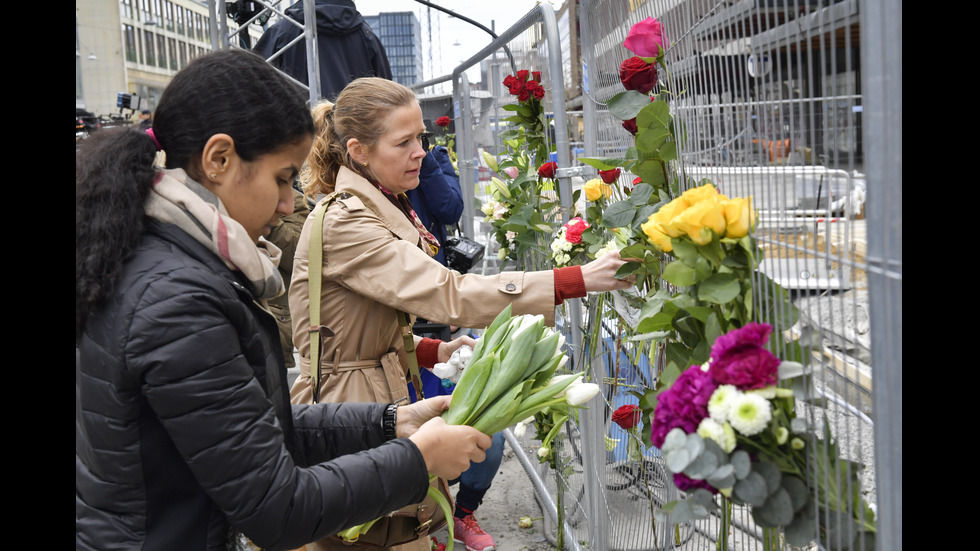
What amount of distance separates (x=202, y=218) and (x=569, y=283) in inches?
46.0

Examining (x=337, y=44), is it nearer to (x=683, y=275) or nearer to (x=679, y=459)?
(x=683, y=275)

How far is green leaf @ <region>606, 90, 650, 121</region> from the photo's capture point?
5.57 feet

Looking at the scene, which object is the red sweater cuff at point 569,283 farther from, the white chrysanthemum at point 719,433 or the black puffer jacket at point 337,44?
the black puffer jacket at point 337,44

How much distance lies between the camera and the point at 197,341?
1.35 m

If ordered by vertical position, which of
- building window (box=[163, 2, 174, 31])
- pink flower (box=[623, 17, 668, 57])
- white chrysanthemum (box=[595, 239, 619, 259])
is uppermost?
building window (box=[163, 2, 174, 31])

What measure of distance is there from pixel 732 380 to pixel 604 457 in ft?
6.07

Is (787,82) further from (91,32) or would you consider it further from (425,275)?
(91,32)

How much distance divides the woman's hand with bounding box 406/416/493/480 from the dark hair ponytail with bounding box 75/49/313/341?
65 cm

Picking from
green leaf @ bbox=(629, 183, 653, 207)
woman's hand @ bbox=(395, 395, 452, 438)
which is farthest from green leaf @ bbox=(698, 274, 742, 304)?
woman's hand @ bbox=(395, 395, 452, 438)

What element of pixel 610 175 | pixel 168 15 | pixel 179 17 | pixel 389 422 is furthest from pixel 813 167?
pixel 179 17

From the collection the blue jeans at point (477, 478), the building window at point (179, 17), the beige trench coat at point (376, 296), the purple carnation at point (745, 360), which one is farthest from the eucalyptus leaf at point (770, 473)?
the building window at point (179, 17)

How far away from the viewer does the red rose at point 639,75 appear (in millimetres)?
1668

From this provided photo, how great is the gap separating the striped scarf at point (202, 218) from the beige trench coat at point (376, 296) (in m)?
0.86

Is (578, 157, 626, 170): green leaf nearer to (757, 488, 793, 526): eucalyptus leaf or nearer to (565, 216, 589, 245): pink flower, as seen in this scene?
(565, 216, 589, 245): pink flower
